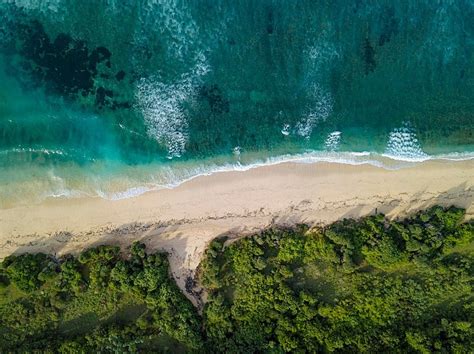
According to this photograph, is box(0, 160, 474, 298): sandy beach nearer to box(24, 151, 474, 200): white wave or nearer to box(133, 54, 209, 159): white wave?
box(24, 151, 474, 200): white wave

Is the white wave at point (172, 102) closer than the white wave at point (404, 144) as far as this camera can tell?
No

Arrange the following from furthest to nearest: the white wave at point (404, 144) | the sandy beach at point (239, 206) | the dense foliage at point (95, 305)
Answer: the sandy beach at point (239, 206)
the dense foliage at point (95, 305)
the white wave at point (404, 144)

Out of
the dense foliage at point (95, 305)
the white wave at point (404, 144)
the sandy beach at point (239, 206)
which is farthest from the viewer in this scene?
the sandy beach at point (239, 206)

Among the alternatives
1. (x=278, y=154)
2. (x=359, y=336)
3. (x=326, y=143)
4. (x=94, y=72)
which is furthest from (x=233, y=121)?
(x=359, y=336)

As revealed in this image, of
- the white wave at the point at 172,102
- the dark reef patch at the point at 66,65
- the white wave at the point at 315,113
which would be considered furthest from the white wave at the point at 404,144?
the dark reef patch at the point at 66,65

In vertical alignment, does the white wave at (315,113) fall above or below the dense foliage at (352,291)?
above

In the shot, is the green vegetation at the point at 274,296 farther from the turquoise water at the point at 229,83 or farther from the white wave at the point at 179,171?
the turquoise water at the point at 229,83
